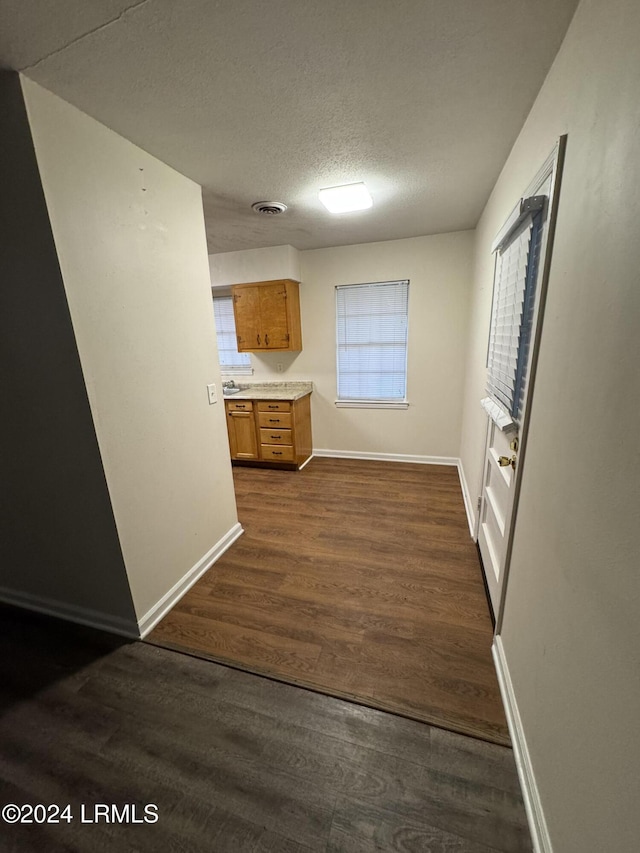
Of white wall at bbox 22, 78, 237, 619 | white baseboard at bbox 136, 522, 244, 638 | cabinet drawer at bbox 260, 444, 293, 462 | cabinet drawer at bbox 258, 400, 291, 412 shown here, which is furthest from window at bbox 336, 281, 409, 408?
white baseboard at bbox 136, 522, 244, 638

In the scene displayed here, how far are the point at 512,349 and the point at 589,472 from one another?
3.06ft

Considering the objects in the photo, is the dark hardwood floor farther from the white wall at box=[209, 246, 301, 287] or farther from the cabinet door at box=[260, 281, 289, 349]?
the white wall at box=[209, 246, 301, 287]

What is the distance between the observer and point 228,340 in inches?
174

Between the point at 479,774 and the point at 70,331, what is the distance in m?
2.28

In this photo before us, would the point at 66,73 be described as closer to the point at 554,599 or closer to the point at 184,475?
the point at 184,475

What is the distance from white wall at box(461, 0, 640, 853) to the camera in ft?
2.12

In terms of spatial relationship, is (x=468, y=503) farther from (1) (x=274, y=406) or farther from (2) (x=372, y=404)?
(1) (x=274, y=406)

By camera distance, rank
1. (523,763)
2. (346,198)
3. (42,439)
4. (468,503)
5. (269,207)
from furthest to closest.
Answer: (468,503), (269,207), (346,198), (42,439), (523,763)

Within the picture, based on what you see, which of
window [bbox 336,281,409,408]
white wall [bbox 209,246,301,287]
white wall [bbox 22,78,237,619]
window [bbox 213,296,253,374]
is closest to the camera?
white wall [bbox 22,78,237,619]

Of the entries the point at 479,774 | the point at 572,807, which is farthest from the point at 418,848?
the point at 572,807

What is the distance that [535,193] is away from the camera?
1316 millimetres

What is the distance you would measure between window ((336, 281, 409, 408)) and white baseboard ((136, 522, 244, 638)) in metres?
2.19

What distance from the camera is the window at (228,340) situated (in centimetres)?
431

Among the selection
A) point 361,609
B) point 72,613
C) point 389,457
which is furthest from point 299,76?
point 389,457
